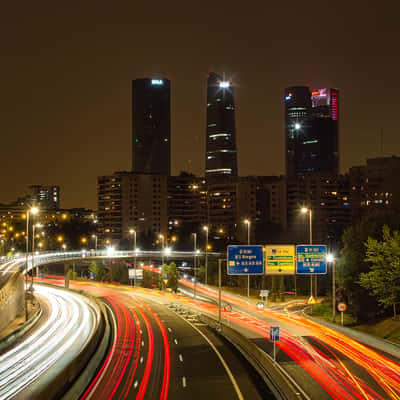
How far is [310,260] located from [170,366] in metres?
15.2

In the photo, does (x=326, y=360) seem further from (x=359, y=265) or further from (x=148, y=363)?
(x=359, y=265)

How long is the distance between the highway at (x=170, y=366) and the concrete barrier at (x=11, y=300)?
425 inches

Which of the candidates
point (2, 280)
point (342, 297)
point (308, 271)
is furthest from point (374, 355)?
point (2, 280)

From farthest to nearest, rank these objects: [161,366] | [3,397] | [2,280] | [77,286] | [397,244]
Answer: [77,286] → [2,280] → [397,244] → [161,366] → [3,397]

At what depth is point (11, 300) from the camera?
209 ft

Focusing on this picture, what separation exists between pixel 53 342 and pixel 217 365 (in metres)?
17.8

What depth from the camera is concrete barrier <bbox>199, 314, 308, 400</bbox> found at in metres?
30.0

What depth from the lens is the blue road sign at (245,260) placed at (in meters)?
47.0

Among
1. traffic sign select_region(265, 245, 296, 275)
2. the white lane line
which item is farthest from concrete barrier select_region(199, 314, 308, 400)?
traffic sign select_region(265, 245, 296, 275)

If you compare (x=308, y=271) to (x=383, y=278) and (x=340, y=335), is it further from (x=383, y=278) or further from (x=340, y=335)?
(x=383, y=278)

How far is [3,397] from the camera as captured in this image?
1209 inches

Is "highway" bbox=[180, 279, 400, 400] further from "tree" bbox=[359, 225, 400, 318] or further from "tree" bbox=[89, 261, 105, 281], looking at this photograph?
"tree" bbox=[89, 261, 105, 281]

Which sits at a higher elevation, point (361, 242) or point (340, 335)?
point (361, 242)

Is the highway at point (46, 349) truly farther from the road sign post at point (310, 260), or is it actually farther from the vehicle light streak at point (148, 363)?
the road sign post at point (310, 260)
